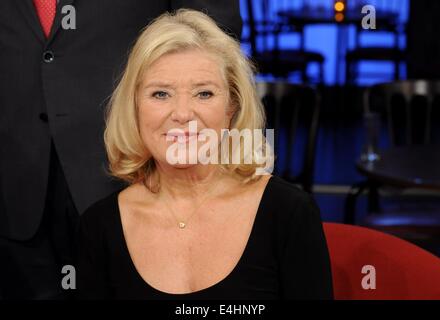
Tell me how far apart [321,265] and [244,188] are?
0.23 m

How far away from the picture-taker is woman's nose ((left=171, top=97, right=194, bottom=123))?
1.54m

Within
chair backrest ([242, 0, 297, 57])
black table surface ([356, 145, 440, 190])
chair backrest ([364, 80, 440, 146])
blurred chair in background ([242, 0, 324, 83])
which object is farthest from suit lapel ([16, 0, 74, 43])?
chair backrest ([242, 0, 297, 57])

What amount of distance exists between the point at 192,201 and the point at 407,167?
5.21 feet

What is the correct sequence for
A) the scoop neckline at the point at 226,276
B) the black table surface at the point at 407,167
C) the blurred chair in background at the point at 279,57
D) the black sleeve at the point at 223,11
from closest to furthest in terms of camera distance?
the scoop neckline at the point at 226,276, the black sleeve at the point at 223,11, the black table surface at the point at 407,167, the blurred chair in background at the point at 279,57

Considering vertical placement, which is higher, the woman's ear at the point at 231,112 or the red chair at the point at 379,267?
the woman's ear at the point at 231,112

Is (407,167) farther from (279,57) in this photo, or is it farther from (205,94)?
(279,57)

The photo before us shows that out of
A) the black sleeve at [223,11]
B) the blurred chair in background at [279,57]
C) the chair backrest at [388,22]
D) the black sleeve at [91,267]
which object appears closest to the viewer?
the black sleeve at [91,267]

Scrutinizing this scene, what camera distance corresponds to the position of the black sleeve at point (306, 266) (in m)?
1.52

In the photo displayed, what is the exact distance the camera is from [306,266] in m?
1.53

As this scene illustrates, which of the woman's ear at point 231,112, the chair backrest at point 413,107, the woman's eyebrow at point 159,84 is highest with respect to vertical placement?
the woman's eyebrow at point 159,84

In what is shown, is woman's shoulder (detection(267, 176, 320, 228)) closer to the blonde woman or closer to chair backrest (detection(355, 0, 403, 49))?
the blonde woman

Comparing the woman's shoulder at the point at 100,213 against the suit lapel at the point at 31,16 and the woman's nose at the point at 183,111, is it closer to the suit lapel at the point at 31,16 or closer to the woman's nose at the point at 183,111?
the woman's nose at the point at 183,111

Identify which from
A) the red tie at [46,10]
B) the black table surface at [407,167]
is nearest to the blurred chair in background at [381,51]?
the black table surface at [407,167]

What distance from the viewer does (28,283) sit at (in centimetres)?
220
